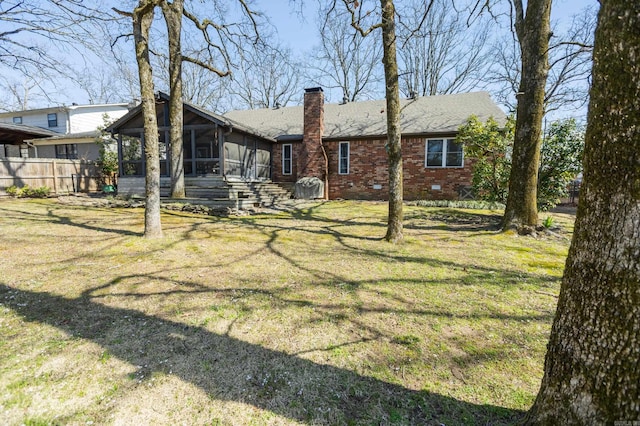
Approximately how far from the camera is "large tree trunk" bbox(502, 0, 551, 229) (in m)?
6.35

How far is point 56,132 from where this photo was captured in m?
24.2

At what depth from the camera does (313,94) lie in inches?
605

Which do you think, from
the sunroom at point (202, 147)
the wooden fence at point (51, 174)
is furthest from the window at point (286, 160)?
the wooden fence at point (51, 174)

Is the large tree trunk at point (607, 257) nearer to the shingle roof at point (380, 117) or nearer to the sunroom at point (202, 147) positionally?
the sunroom at point (202, 147)

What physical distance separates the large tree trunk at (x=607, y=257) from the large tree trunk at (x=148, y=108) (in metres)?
6.28

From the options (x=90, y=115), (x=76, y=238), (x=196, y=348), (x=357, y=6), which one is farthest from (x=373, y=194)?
(x=90, y=115)

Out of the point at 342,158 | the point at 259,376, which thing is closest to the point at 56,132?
the point at 342,158

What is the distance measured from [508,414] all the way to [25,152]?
106 feet

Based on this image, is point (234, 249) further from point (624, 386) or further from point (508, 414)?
point (624, 386)

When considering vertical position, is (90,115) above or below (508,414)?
above

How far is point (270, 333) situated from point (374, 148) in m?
13.5

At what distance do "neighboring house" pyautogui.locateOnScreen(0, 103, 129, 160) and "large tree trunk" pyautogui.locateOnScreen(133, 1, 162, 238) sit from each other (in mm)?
17513

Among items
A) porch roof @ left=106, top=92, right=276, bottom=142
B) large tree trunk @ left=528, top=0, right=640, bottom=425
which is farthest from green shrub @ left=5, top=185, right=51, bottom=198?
large tree trunk @ left=528, top=0, right=640, bottom=425

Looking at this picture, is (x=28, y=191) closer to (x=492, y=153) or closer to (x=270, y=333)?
(x=270, y=333)
